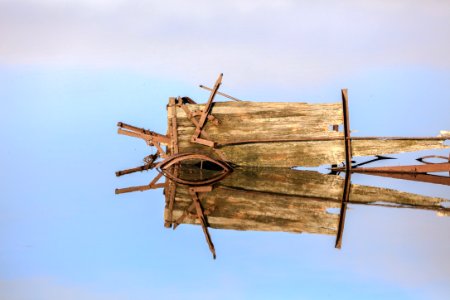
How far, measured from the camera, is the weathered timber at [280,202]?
10.5m

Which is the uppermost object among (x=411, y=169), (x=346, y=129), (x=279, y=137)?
(x=346, y=129)

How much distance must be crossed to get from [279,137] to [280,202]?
3.34 m

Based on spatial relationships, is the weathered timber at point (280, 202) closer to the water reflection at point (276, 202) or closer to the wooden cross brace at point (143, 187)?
the water reflection at point (276, 202)

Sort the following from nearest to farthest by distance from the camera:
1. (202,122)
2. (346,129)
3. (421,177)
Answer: (421,177) → (346,129) → (202,122)

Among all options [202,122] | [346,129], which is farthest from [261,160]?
[346,129]

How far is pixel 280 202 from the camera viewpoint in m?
11.2

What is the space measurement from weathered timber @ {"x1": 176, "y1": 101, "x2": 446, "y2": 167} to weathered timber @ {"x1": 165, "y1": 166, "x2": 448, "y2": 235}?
36.7 inches

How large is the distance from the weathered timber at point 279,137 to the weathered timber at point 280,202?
0.93m

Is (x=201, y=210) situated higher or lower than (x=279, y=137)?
lower

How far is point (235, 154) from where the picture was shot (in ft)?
48.9

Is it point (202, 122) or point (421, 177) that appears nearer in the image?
point (421, 177)

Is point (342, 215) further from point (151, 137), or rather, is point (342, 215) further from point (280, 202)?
point (151, 137)

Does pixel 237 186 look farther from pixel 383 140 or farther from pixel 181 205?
pixel 383 140

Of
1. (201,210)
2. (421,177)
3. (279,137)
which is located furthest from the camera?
(279,137)
